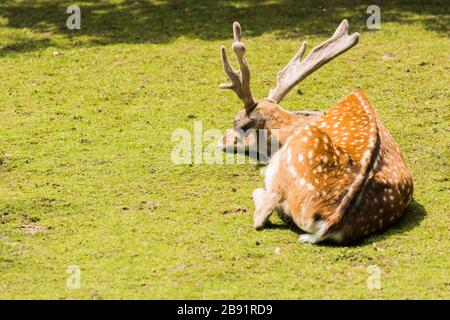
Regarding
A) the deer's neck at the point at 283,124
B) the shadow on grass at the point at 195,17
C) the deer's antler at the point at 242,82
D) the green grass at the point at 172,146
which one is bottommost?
the green grass at the point at 172,146

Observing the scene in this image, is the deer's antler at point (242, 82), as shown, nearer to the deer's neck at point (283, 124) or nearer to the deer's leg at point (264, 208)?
the deer's neck at point (283, 124)

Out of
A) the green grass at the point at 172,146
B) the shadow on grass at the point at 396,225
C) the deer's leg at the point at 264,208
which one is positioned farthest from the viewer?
the deer's leg at the point at 264,208

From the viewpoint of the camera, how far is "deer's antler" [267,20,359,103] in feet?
28.9

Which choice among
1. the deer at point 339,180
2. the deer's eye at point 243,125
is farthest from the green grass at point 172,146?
the deer's eye at point 243,125

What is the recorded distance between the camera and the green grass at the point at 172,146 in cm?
649

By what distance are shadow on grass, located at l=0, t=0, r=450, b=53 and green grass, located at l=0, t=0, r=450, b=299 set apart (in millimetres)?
40

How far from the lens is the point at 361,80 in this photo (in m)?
10.7

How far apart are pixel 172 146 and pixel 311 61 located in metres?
1.57

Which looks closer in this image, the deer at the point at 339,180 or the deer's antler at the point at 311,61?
the deer at the point at 339,180

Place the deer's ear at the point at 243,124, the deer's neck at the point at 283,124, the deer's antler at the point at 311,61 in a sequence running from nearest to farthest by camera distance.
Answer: the deer's neck at the point at 283,124 → the deer's ear at the point at 243,124 → the deer's antler at the point at 311,61

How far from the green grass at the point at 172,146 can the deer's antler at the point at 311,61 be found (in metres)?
0.81

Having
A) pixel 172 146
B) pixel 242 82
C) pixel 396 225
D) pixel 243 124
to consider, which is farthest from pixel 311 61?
pixel 396 225

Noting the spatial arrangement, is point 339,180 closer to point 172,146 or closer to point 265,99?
point 265,99

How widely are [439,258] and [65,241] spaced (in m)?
2.75
